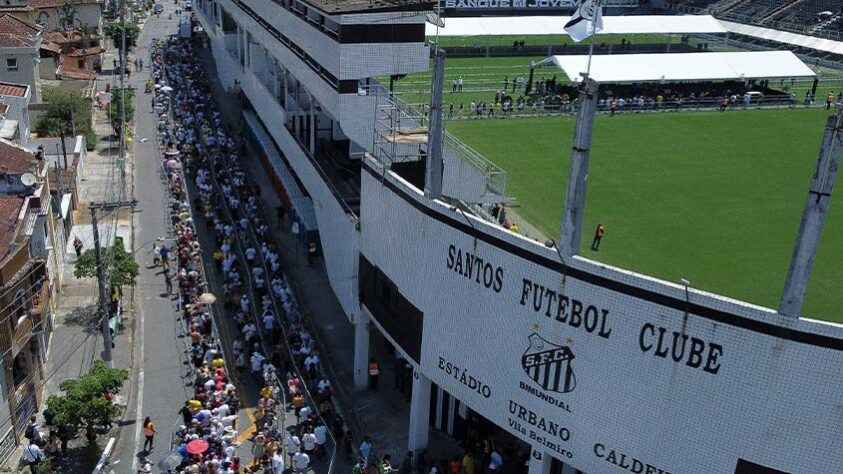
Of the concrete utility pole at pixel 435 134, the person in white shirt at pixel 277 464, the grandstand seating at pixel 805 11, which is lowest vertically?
the person in white shirt at pixel 277 464

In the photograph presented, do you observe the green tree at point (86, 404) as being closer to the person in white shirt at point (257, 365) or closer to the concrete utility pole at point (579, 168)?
the person in white shirt at point (257, 365)

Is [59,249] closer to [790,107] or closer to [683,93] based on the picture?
[683,93]

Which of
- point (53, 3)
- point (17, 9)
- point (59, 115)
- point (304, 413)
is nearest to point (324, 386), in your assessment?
point (304, 413)

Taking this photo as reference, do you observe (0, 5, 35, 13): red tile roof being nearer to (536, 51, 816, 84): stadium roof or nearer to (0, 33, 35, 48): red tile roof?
(0, 33, 35, 48): red tile roof

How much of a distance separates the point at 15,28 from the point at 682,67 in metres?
43.1

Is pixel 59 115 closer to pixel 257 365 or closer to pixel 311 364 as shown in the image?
pixel 257 365

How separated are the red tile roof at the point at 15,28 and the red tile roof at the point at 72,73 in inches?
144

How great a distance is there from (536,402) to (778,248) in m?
13.9

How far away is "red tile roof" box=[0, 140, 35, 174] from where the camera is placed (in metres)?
28.5

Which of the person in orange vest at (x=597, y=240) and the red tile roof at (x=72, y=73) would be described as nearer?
the person in orange vest at (x=597, y=240)

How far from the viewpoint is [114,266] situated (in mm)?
29156

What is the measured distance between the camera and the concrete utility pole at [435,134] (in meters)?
18.6

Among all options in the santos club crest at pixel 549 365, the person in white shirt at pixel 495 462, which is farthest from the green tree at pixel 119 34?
the santos club crest at pixel 549 365

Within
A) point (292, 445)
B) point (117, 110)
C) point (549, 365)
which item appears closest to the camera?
point (549, 365)
